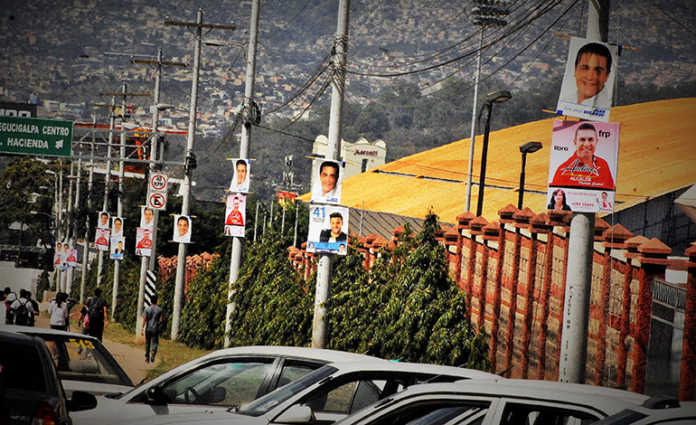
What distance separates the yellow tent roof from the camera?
50.3m

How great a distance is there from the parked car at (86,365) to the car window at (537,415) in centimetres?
713

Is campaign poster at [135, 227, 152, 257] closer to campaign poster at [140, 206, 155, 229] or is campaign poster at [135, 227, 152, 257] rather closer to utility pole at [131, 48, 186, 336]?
utility pole at [131, 48, 186, 336]

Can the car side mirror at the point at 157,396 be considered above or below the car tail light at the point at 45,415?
below

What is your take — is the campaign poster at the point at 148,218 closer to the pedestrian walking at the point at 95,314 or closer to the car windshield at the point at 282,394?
the pedestrian walking at the point at 95,314

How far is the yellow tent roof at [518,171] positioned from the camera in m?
50.3

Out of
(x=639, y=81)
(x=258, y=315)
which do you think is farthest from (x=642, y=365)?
(x=639, y=81)

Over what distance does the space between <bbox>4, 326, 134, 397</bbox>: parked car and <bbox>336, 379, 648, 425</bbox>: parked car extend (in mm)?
6435

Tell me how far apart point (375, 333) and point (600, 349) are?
6058 mm

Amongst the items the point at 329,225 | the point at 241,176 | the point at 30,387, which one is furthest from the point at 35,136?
the point at 30,387

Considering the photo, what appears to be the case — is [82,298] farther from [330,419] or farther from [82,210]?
[330,419]

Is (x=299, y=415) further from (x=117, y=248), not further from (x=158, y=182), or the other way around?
(x=117, y=248)

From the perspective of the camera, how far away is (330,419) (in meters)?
8.41

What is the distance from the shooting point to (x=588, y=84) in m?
11.2

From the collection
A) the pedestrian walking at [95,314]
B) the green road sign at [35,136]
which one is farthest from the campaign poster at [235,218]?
the green road sign at [35,136]
